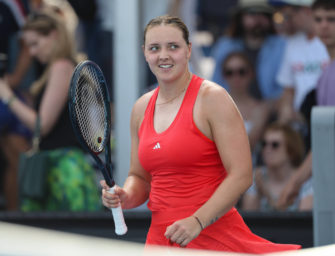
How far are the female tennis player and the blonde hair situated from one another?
2242 mm

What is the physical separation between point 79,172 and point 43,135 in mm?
393

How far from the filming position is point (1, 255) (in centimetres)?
113

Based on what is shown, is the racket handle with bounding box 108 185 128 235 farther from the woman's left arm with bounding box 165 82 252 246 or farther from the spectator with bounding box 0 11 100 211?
the spectator with bounding box 0 11 100 211

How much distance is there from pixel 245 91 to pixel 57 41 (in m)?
1.66

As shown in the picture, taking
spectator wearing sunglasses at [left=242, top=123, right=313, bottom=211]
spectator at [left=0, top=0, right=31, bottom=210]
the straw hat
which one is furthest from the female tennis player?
spectator at [left=0, top=0, right=31, bottom=210]

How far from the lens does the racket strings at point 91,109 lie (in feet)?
9.17

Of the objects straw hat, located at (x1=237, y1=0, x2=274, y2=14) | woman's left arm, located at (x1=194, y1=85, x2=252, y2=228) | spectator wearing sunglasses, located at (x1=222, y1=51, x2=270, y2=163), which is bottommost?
spectator wearing sunglasses, located at (x1=222, y1=51, x2=270, y2=163)

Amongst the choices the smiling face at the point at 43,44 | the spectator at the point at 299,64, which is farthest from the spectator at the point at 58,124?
the spectator at the point at 299,64

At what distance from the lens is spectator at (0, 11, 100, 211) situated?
15.8ft

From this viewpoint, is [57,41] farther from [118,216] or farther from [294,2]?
[118,216]

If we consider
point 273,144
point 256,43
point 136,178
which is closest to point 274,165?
point 273,144

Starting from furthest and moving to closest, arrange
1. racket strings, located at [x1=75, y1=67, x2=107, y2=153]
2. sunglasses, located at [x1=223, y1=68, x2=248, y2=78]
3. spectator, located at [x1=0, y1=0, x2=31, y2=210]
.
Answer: spectator, located at [x1=0, y1=0, x2=31, y2=210] → sunglasses, located at [x1=223, y1=68, x2=248, y2=78] → racket strings, located at [x1=75, y1=67, x2=107, y2=153]

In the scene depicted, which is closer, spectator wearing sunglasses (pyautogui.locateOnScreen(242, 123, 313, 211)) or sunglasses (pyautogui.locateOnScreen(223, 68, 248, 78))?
spectator wearing sunglasses (pyautogui.locateOnScreen(242, 123, 313, 211))

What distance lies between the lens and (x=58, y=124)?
194 inches
